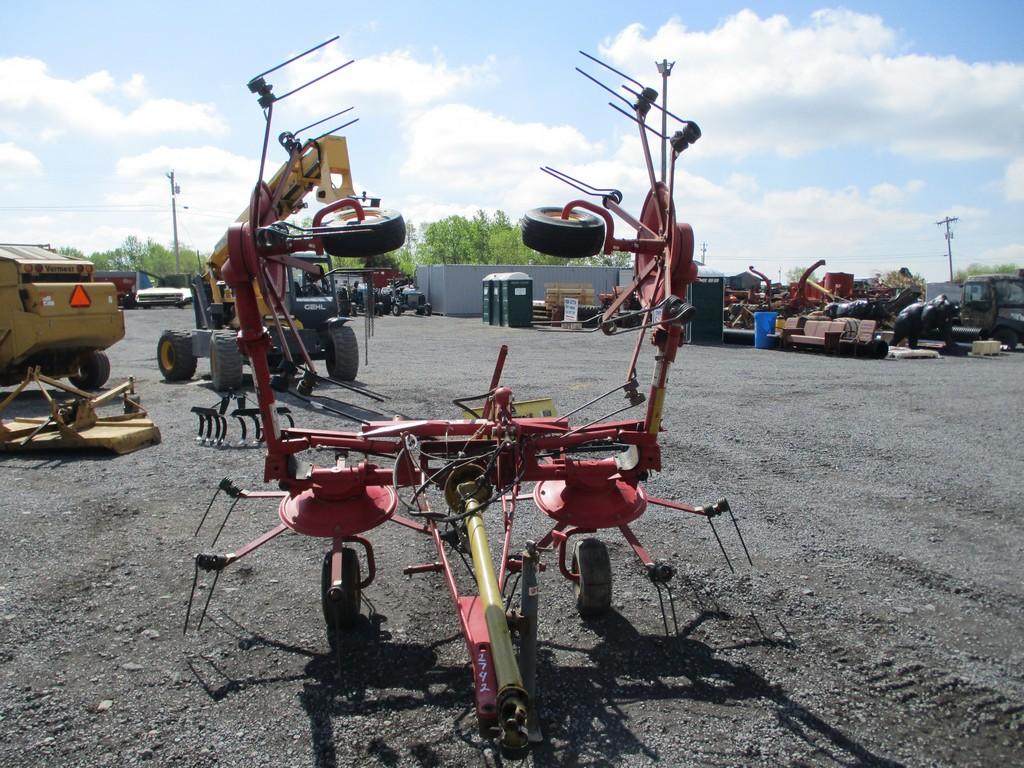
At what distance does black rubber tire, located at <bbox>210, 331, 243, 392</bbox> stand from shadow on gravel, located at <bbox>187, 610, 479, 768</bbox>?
906 cm

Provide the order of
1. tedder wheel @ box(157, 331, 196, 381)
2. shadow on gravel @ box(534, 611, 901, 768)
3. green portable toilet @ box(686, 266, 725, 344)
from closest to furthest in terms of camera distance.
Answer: shadow on gravel @ box(534, 611, 901, 768) < tedder wheel @ box(157, 331, 196, 381) < green portable toilet @ box(686, 266, 725, 344)


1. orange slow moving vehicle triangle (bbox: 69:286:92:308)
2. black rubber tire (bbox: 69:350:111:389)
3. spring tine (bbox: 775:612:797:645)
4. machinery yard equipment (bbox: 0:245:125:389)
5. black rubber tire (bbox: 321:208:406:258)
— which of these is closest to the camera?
black rubber tire (bbox: 321:208:406:258)

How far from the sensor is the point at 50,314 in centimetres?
1135

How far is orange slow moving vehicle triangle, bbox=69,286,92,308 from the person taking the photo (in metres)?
11.7

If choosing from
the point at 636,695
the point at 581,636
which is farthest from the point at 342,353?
the point at 636,695

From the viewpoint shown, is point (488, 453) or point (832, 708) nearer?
point (832, 708)

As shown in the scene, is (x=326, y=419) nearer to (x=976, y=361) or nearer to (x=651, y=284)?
(x=651, y=284)

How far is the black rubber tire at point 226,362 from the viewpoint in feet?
42.3

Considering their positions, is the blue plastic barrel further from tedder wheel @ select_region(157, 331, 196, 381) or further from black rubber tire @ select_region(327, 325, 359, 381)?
tedder wheel @ select_region(157, 331, 196, 381)

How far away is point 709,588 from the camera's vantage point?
16.3 feet

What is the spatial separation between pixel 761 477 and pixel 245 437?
5.55 meters

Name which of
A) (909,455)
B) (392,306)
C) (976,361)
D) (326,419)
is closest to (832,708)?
(909,455)

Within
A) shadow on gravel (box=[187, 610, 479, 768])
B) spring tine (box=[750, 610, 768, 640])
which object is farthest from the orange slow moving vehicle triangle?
spring tine (box=[750, 610, 768, 640])

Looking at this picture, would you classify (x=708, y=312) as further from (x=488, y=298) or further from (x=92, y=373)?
(x=92, y=373)
